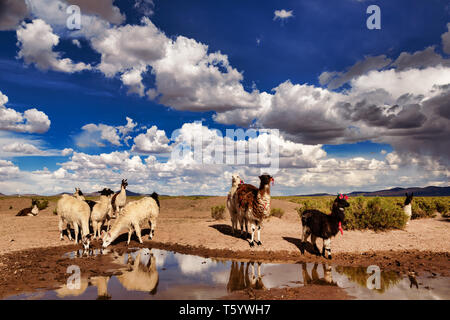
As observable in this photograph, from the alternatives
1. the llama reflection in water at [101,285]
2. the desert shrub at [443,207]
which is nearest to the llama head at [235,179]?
the llama reflection in water at [101,285]

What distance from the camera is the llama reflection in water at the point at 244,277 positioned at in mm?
8141

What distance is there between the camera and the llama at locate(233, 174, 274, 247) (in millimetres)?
12703

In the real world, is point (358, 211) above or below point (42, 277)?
above

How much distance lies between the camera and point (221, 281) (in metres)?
8.67

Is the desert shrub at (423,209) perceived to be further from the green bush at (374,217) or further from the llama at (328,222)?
the llama at (328,222)

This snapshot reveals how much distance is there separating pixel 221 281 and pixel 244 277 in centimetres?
80

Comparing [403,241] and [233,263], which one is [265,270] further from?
[403,241]

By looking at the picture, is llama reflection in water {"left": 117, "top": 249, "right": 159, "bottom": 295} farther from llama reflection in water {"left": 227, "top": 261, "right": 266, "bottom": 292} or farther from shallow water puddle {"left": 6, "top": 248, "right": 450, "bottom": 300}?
llama reflection in water {"left": 227, "top": 261, "right": 266, "bottom": 292}

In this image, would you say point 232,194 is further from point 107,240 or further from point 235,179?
point 107,240

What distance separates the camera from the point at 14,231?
709 inches

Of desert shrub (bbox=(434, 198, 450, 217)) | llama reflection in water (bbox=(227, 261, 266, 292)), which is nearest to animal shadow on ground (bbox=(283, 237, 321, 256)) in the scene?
llama reflection in water (bbox=(227, 261, 266, 292))

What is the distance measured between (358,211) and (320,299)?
11723 mm

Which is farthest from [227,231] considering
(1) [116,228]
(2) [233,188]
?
(1) [116,228]

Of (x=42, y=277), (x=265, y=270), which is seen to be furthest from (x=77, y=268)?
(x=265, y=270)
